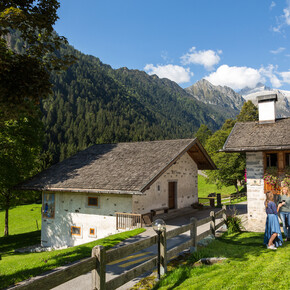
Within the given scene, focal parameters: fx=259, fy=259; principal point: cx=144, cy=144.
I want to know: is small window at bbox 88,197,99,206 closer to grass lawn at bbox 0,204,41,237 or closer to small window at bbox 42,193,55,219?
small window at bbox 42,193,55,219

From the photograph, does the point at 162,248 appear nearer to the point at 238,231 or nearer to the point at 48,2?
the point at 238,231

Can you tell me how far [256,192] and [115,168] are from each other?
8.75 metres

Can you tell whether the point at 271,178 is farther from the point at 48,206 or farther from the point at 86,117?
the point at 86,117

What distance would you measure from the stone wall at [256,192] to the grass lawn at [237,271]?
468 centimetres

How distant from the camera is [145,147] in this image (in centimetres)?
1994

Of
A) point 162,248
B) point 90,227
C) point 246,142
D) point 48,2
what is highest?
point 48,2

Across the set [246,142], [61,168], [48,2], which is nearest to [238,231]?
[246,142]

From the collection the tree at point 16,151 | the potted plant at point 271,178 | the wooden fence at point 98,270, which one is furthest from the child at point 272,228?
the tree at point 16,151

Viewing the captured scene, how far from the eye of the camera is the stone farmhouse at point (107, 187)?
15.0 metres

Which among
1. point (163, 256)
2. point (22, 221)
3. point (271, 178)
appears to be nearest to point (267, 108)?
point (271, 178)

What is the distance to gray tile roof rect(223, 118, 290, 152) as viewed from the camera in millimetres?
12523

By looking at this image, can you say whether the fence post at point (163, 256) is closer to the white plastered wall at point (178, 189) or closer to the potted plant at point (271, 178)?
the white plastered wall at point (178, 189)

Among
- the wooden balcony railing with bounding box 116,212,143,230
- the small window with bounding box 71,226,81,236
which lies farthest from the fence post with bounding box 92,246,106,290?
the small window with bounding box 71,226,81,236

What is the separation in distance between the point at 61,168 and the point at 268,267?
16.4 meters
